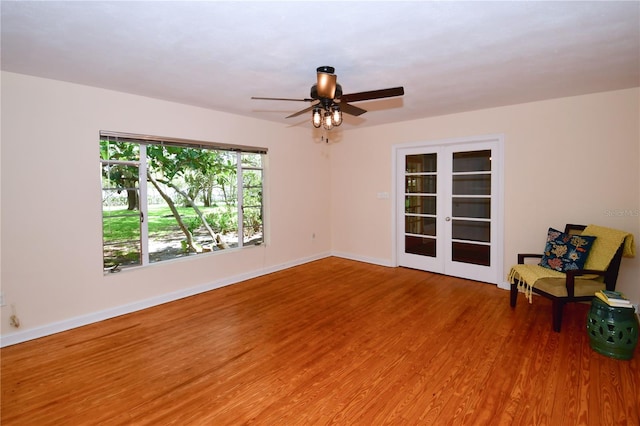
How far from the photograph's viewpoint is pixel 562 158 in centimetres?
395

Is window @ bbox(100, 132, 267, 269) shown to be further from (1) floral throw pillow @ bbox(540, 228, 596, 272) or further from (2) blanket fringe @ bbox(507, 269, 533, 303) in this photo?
(1) floral throw pillow @ bbox(540, 228, 596, 272)

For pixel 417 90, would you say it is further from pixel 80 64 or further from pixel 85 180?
pixel 85 180

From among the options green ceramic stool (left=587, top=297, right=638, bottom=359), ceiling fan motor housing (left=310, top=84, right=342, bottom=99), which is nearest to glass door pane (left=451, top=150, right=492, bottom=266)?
green ceramic stool (left=587, top=297, right=638, bottom=359)

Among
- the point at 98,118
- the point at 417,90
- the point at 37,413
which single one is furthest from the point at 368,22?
the point at 37,413

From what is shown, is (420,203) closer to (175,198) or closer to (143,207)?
(175,198)

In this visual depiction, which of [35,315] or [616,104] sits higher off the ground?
[616,104]

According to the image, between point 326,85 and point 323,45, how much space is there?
0.28 metres

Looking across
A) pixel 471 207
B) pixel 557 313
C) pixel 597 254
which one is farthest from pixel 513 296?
pixel 471 207

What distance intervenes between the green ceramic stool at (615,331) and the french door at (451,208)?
1.83 m

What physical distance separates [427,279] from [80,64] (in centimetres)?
479

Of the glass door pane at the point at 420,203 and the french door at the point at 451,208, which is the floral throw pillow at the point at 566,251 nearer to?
the french door at the point at 451,208

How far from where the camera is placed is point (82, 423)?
1987mm

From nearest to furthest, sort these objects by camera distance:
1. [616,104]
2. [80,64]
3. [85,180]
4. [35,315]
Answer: [80,64], [35,315], [85,180], [616,104]

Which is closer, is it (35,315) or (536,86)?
(35,315)
